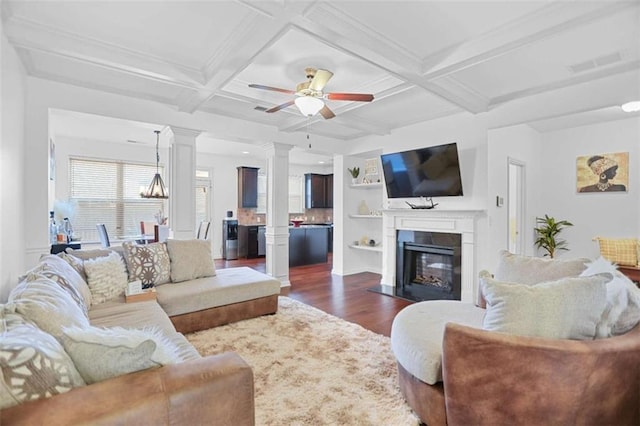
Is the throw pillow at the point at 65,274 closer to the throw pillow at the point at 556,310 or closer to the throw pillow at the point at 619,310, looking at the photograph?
the throw pillow at the point at 556,310

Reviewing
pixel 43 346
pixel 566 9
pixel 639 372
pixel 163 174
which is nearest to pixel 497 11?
pixel 566 9

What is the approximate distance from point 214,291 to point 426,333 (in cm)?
212

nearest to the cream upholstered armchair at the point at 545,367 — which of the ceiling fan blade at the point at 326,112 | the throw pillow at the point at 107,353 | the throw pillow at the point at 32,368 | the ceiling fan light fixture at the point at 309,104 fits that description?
the throw pillow at the point at 107,353

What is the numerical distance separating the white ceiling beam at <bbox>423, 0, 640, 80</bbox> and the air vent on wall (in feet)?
2.98

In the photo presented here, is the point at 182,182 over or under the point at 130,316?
over

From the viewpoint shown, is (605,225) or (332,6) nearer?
(332,6)

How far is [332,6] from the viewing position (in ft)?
6.76

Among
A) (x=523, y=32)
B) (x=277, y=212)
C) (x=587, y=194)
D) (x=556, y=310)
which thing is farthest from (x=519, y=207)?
(x=556, y=310)

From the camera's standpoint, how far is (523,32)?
2234mm

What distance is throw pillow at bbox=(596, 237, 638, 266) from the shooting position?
4.22 meters

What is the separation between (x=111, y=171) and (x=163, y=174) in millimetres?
1005

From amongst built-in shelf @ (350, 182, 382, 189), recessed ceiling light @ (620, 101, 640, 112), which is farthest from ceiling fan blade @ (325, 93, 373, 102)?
built-in shelf @ (350, 182, 382, 189)

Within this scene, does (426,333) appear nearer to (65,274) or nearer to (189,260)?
(65,274)

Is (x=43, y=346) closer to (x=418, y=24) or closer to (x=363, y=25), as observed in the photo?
(x=363, y=25)
